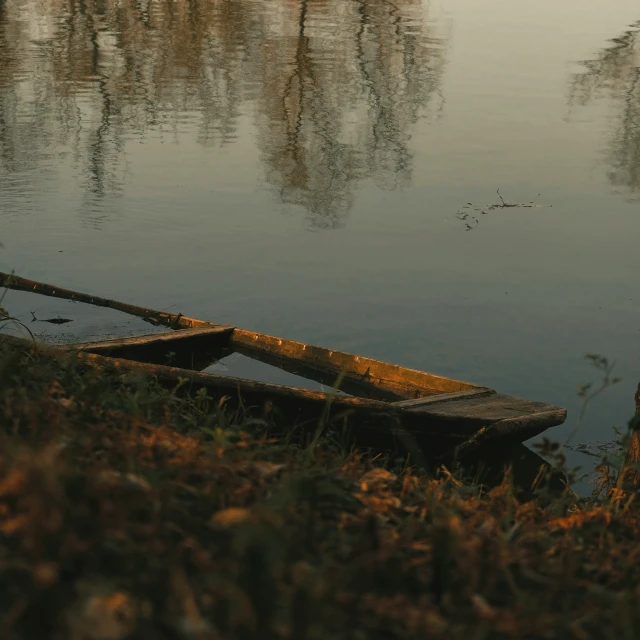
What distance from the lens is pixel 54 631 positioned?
1.87m

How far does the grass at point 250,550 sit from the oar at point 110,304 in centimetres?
486

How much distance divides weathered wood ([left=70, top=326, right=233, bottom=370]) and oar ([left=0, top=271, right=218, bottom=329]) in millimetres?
181

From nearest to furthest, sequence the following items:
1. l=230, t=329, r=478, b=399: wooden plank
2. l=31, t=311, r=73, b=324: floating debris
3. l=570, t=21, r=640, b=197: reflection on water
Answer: l=230, t=329, r=478, b=399: wooden plank → l=31, t=311, r=73, b=324: floating debris → l=570, t=21, r=640, b=197: reflection on water

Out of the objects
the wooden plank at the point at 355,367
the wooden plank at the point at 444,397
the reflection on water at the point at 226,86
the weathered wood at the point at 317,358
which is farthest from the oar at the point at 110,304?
the reflection on water at the point at 226,86

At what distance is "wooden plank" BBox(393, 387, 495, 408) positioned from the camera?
20.4ft

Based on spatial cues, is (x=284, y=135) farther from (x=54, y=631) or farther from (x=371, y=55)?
(x=54, y=631)

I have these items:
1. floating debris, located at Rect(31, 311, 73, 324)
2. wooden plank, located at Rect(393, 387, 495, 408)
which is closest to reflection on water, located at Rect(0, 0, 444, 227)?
floating debris, located at Rect(31, 311, 73, 324)

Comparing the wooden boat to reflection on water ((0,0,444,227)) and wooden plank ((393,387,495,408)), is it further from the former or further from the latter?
reflection on water ((0,0,444,227))

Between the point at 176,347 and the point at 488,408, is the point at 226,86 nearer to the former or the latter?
the point at 176,347

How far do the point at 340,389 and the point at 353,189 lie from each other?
603 cm

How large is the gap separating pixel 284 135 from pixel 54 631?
47.8ft

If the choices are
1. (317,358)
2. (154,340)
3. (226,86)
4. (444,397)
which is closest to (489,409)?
(444,397)

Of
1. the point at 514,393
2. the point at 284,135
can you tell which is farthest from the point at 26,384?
the point at 284,135

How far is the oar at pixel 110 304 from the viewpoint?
27.6ft
